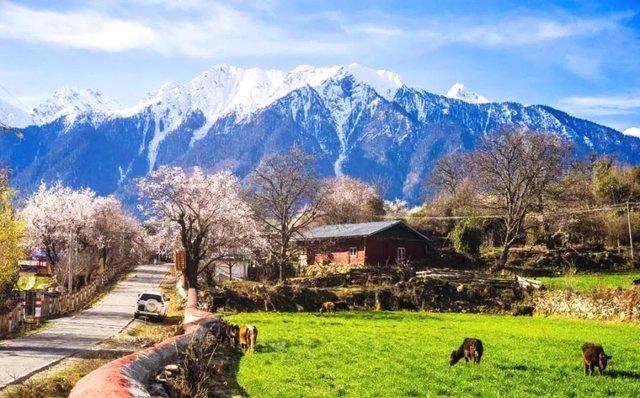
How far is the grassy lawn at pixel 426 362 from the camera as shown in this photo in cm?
1625

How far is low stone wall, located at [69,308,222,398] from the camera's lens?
26.6 feet

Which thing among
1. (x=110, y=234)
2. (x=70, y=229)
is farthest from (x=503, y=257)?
(x=110, y=234)

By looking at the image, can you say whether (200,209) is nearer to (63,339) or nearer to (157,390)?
(63,339)

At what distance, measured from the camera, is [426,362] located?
20719 mm

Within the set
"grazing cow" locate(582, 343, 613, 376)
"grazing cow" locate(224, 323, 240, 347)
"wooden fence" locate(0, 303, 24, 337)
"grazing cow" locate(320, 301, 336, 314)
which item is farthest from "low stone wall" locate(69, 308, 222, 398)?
"grazing cow" locate(320, 301, 336, 314)

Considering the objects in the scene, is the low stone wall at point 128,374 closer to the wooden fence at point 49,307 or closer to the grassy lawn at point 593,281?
the wooden fence at point 49,307

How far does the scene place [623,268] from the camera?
63719 mm

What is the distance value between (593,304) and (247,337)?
27559mm

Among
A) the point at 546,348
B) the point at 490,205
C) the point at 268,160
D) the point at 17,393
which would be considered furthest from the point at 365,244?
the point at 17,393

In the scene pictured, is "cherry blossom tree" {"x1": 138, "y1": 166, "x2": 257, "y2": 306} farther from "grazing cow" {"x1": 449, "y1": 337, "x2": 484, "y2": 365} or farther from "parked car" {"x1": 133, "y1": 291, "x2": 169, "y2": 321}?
"grazing cow" {"x1": 449, "y1": 337, "x2": 484, "y2": 365}

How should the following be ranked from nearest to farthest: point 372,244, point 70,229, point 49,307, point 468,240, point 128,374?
point 128,374, point 49,307, point 70,229, point 372,244, point 468,240

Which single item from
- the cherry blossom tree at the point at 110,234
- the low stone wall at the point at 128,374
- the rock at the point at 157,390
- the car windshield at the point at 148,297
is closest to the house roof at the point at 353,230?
the cherry blossom tree at the point at 110,234

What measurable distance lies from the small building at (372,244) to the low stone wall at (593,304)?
23.6 m

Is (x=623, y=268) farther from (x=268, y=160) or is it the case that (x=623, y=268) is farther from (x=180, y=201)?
(x=180, y=201)
